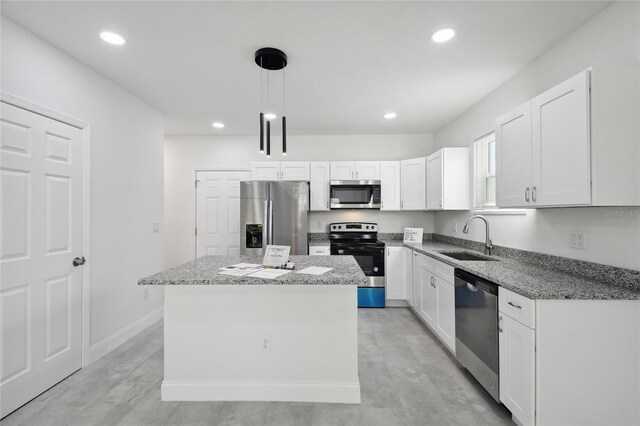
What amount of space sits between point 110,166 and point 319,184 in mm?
2610

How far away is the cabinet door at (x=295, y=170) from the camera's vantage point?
4.37 metres

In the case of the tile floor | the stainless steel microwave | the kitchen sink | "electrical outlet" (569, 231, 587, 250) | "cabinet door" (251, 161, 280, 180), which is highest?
"cabinet door" (251, 161, 280, 180)

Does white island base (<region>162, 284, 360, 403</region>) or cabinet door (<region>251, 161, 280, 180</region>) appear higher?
cabinet door (<region>251, 161, 280, 180</region>)

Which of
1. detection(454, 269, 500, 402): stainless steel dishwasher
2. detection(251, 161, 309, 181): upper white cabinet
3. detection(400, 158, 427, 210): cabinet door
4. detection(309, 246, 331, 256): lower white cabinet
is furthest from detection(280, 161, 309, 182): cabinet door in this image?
detection(454, 269, 500, 402): stainless steel dishwasher

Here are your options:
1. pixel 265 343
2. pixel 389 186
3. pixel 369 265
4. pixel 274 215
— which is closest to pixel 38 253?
pixel 265 343

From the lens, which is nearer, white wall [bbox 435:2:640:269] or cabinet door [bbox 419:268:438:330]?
white wall [bbox 435:2:640:269]

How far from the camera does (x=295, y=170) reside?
4367 millimetres

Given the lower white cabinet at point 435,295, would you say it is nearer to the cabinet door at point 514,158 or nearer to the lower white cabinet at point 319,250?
the cabinet door at point 514,158

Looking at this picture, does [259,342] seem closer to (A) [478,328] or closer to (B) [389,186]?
(A) [478,328]

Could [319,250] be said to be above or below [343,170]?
below

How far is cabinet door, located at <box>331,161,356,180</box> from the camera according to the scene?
438 cm

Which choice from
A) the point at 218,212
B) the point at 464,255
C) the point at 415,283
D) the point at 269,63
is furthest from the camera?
the point at 218,212

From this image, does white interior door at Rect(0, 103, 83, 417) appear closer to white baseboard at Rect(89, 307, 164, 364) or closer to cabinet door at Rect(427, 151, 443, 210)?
white baseboard at Rect(89, 307, 164, 364)

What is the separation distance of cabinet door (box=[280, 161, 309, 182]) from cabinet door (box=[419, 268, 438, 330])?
7.15ft
